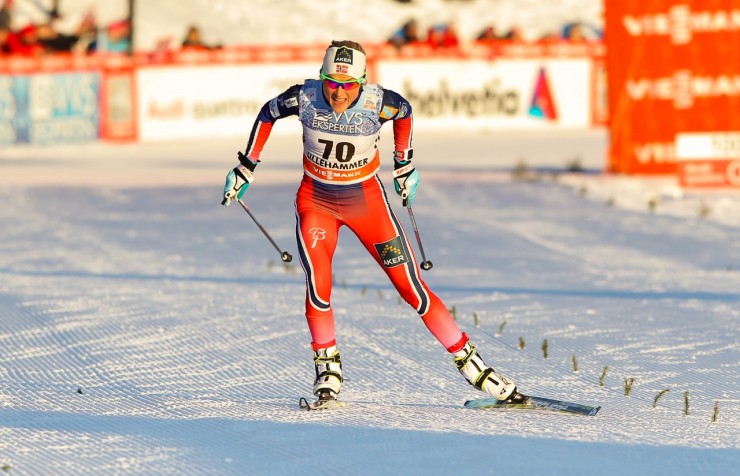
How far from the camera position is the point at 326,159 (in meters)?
6.79

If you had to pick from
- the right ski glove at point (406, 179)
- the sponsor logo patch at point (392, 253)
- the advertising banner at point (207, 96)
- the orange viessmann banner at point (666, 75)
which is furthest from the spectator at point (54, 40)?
the sponsor logo patch at point (392, 253)

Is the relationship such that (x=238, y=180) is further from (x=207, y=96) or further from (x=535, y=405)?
(x=207, y=96)

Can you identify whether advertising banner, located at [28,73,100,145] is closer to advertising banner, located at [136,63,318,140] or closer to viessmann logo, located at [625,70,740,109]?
advertising banner, located at [136,63,318,140]

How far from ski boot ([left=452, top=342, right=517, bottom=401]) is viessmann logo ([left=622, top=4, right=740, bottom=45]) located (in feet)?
37.3

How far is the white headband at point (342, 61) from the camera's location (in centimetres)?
655

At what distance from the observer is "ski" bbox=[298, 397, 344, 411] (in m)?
6.59

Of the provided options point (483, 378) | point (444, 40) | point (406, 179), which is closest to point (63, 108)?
point (444, 40)

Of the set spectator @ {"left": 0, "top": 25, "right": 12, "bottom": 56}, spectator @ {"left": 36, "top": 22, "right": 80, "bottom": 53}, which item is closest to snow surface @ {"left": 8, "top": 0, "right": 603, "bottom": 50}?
spectator @ {"left": 36, "top": 22, "right": 80, "bottom": 53}

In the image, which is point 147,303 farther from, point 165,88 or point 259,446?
point 165,88

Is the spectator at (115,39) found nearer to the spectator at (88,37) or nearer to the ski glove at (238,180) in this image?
the spectator at (88,37)

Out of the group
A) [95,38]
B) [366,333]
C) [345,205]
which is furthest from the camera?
[95,38]

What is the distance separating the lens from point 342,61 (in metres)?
6.55

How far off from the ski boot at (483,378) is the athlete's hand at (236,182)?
1.37 metres

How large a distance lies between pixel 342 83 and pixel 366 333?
258 cm
